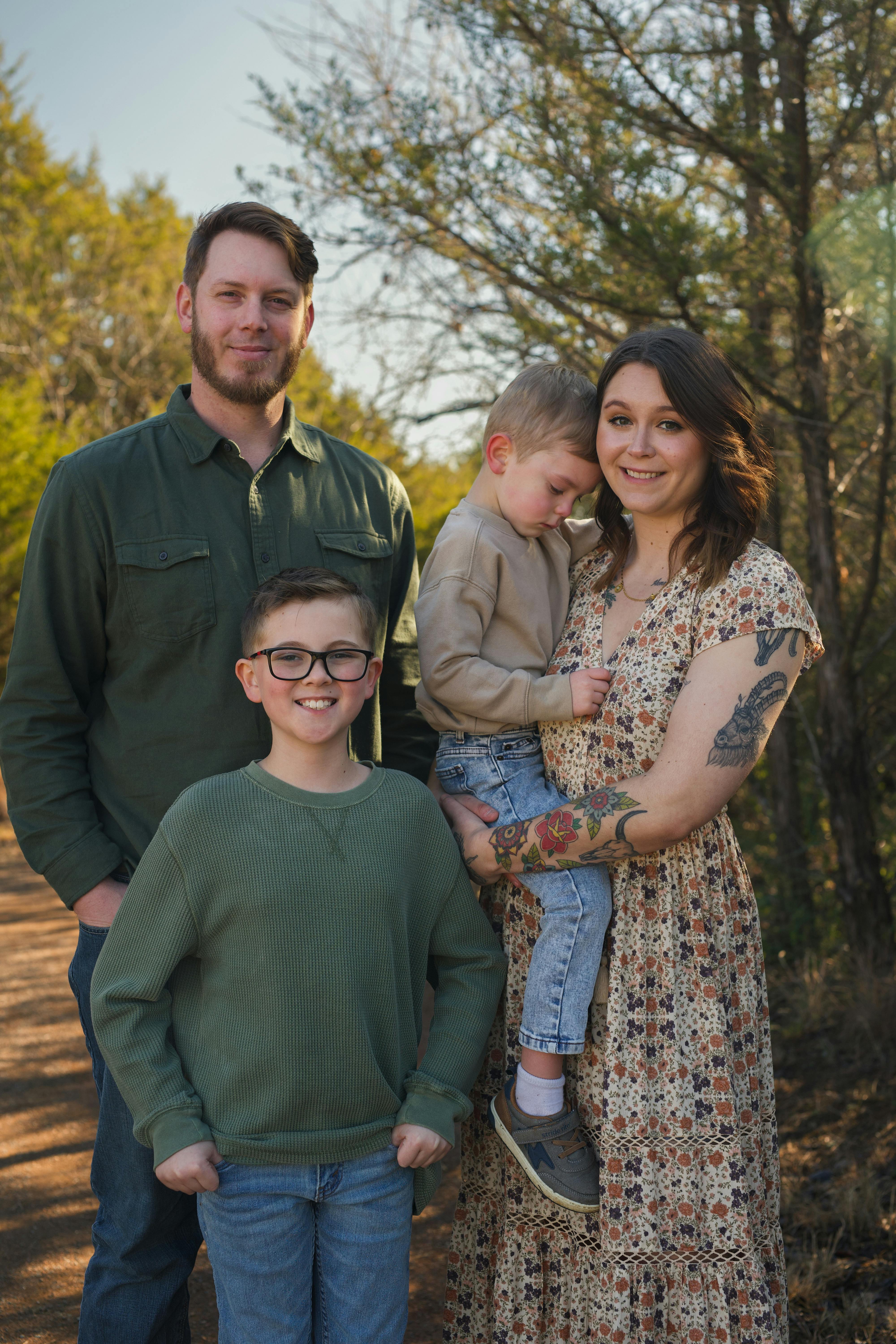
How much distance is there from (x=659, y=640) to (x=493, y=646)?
426 millimetres

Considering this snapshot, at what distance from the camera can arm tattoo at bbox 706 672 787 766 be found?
1979mm

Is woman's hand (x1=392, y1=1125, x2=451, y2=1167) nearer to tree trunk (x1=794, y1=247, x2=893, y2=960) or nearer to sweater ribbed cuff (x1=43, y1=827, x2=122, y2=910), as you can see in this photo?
sweater ribbed cuff (x1=43, y1=827, x2=122, y2=910)

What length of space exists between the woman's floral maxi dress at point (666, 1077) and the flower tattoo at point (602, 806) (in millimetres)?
119

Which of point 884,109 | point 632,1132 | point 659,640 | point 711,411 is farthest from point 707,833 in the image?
point 884,109

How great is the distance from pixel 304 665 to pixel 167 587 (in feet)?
1.38

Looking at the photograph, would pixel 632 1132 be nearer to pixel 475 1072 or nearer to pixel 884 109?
pixel 475 1072

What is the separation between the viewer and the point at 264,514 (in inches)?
90.3

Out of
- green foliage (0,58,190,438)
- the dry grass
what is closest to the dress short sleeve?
the dry grass

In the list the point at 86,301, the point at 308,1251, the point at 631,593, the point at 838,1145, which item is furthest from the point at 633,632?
the point at 86,301

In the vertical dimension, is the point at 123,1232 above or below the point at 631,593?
below

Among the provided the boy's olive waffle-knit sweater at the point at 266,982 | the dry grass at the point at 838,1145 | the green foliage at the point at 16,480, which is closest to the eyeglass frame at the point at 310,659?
the boy's olive waffle-knit sweater at the point at 266,982

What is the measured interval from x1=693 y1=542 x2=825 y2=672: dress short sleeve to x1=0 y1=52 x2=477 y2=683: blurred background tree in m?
4.26

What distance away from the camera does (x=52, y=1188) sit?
12.0ft

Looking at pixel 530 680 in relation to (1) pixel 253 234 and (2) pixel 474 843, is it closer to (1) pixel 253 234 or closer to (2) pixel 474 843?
(2) pixel 474 843
